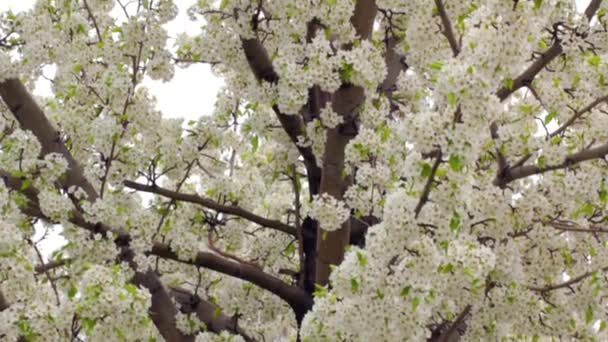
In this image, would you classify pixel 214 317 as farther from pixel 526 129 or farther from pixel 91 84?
pixel 526 129

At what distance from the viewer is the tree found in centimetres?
532

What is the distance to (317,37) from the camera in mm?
6449


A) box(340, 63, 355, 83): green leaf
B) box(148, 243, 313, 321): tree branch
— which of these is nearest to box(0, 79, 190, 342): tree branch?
box(148, 243, 313, 321): tree branch

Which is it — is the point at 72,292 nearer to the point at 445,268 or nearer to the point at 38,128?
the point at 38,128

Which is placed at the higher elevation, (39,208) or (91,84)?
(91,84)

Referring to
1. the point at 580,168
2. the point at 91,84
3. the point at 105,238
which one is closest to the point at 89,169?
the point at 105,238

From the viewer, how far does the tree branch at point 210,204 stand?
751cm

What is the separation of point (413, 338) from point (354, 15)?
274 cm

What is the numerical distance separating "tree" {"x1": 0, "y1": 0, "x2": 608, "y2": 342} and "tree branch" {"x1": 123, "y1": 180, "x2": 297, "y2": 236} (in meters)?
0.02

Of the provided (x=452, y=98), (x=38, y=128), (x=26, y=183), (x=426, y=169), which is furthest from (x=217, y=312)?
(x=452, y=98)

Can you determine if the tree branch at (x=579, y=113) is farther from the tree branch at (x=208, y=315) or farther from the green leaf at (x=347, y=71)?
the tree branch at (x=208, y=315)

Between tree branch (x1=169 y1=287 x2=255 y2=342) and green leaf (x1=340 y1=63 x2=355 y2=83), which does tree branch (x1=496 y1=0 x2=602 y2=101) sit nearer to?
green leaf (x1=340 y1=63 x2=355 y2=83)

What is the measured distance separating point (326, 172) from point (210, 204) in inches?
47.0

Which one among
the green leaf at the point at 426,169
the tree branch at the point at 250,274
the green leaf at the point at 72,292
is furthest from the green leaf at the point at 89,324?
the green leaf at the point at 426,169
